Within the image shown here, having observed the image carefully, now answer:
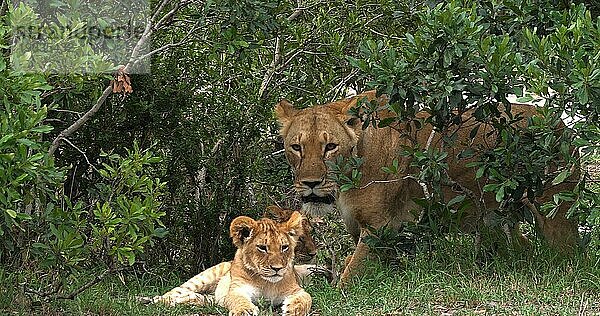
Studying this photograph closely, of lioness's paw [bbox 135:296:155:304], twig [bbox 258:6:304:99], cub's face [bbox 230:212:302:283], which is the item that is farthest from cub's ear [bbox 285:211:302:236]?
twig [bbox 258:6:304:99]

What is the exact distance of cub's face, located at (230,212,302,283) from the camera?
6656mm

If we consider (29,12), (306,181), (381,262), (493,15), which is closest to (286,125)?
(306,181)

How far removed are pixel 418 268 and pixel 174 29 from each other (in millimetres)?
2954

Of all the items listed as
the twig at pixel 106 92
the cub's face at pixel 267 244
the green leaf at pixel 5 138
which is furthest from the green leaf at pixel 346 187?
the green leaf at pixel 5 138

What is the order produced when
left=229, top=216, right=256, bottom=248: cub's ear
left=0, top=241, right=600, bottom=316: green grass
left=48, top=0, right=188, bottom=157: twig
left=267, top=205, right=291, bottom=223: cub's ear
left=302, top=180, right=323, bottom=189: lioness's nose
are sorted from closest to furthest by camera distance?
1. left=0, top=241, right=600, bottom=316: green grass
2. left=48, top=0, right=188, bottom=157: twig
3. left=229, top=216, right=256, bottom=248: cub's ear
4. left=302, top=180, right=323, bottom=189: lioness's nose
5. left=267, top=205, right=291, bottom=223: cub's ear

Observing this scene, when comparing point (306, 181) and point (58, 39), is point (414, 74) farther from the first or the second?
point (58, 39)

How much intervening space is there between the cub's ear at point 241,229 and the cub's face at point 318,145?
640 millimetres

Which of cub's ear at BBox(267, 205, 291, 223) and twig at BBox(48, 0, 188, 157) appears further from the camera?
cub's ear at BBox(267, 205, 291, 223)

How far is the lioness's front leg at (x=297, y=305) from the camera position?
630 centimetres

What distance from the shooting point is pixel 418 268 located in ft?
23.9

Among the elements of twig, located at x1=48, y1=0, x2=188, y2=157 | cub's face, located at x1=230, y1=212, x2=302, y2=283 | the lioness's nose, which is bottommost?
cub's face, located at x1=230, y1=212, x2=302, y2=283

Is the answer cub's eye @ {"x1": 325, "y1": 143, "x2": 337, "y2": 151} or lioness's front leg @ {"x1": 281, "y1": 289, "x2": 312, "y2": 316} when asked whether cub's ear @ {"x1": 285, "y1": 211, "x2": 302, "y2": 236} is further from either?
cub's eye @ {"x1": 325, "y1": 143, "x2": 337, "y2": 151}

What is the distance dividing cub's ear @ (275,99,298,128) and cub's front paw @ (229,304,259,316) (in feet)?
6.17

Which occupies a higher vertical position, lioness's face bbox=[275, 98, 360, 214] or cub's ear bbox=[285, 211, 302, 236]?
lioness's face bbox=[275, 98, 360, 214]
